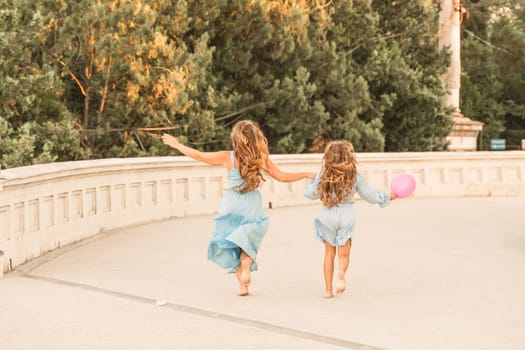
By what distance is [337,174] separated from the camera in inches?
379

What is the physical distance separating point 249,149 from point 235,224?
72cm

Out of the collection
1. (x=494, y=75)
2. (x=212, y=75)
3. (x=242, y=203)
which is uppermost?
(x=494, y=75)

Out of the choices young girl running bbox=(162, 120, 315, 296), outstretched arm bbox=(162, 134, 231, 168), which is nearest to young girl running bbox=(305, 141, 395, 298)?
young girl running bbox=(162, 120, 315, 296)

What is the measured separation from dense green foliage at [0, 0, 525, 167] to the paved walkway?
817cm

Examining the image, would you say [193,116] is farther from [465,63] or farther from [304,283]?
[465,63]

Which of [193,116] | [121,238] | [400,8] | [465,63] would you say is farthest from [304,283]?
[465,63]

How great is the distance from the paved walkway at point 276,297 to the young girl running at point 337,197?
0.33 meters

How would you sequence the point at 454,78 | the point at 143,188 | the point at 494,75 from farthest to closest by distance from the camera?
the point at 494,75
the point at 454,78
the point at 143,188

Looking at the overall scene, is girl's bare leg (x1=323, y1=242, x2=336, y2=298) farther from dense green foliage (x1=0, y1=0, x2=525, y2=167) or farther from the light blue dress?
dense green foliage (x1=0, y1=0, x2=525, y2=167)

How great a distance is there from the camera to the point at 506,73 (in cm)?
5891

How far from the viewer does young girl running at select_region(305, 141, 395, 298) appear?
9633mm

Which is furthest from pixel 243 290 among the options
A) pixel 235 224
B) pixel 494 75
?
pixel 494 75

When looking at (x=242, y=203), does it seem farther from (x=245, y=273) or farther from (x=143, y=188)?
(x=143, y=188)

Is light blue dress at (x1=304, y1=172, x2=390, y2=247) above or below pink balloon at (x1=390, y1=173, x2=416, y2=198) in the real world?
below
